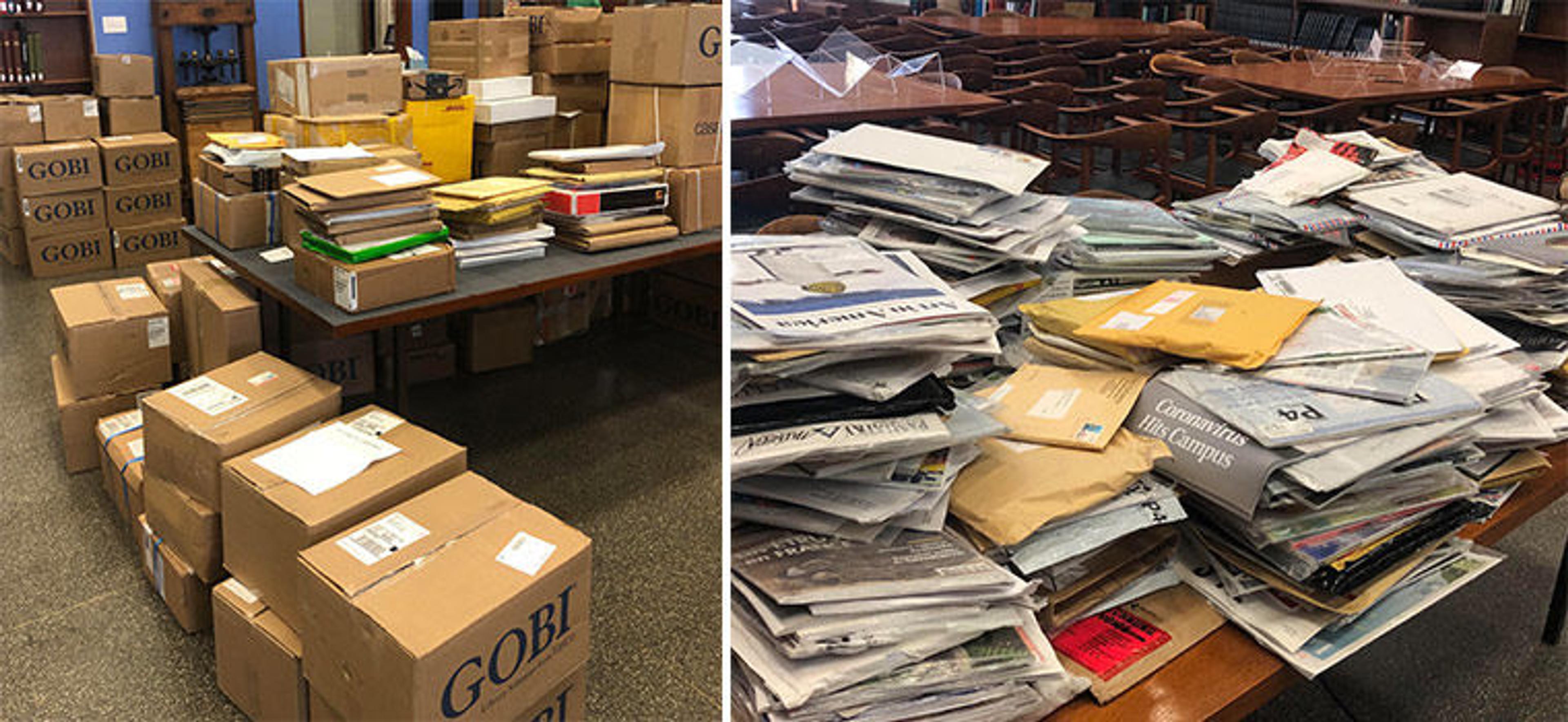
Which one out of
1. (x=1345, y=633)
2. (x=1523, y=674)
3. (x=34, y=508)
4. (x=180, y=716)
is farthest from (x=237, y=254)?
(x=1523, y=674)

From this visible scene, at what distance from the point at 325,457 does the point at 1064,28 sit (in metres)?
5.25

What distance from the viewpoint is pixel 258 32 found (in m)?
5.68

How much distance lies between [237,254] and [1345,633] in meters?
2.64

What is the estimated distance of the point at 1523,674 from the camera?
2174 mm

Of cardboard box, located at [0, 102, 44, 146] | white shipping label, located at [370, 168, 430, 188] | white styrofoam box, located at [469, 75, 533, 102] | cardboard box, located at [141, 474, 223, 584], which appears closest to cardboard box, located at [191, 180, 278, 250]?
white shipping label, located at [370, 168, 430, 188]

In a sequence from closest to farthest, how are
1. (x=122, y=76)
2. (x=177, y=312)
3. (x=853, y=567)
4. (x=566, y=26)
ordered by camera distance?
(x=853, y=567)
(x=177, y=312)
(x=566, y=26)
(x=122, y=76)

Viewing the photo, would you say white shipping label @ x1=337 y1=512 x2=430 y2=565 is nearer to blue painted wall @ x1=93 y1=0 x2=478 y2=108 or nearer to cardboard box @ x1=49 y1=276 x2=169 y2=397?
cardboard box @ x1=49 y1=276 x2=169 y2=397

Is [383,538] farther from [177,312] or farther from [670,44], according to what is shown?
[670,44]

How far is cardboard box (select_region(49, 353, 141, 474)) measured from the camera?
2869 mm

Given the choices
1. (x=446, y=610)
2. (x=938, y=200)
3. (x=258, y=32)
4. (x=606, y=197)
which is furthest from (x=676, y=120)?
(x=258, y=32)

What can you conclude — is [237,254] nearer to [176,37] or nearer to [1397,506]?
[1397,506]

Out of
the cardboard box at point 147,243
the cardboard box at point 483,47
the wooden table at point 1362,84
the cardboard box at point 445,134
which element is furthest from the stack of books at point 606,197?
the wooden table at point 1362,84

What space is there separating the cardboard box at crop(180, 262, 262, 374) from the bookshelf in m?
2.72

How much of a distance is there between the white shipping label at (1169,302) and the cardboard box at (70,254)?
4487mm
